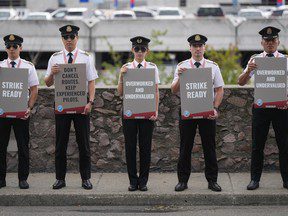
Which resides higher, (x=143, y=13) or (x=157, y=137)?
(x=143, y=13)

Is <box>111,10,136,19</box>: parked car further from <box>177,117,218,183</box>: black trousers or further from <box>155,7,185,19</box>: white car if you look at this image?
<box>177,117,218,183</box>: black trousers

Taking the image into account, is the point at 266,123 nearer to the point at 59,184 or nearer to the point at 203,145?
the point at 203,145

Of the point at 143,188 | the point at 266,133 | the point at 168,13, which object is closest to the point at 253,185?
the point at 266,133

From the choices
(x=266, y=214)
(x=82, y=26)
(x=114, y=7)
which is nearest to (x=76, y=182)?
(x=266, y=214)

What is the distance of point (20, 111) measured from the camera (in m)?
9.27

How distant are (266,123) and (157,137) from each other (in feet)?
6.17

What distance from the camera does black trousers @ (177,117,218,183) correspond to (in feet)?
30.2

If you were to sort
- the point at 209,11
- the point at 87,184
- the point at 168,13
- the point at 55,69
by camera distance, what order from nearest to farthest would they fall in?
the point at 55,69 → the point at 87,184 → the point at 168,13 → the point at 209,11

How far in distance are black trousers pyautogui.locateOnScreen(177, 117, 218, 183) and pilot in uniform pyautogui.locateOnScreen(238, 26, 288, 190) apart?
0.51m

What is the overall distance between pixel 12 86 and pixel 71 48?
88cm

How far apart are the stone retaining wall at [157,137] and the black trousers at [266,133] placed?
113cm

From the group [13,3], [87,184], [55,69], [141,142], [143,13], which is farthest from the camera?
[13,3]

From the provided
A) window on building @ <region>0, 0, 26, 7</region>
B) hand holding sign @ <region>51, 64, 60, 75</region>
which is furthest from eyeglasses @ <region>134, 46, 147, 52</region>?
window on building @ <region>0, 0, 26, 7</region>

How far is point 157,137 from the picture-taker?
1053 centimetres
